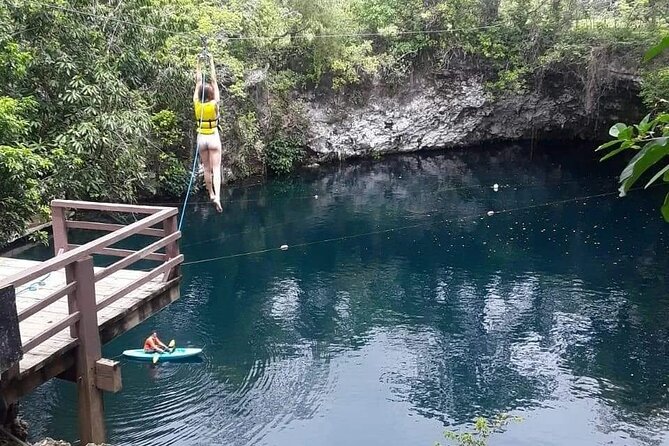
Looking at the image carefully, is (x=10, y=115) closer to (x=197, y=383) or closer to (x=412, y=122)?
(x=197, y=383)

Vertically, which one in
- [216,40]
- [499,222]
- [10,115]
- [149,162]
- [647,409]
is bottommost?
[647,409]

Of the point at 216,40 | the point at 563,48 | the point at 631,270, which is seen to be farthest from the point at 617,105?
the point at 216,40

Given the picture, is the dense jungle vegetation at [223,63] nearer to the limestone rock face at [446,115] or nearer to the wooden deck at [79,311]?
the limestone rock face at [446,115]

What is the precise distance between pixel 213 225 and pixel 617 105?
15.7 meters

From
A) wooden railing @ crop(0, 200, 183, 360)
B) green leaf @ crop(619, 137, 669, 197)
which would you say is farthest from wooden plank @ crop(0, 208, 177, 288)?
green leaf @ crop(619, 137, 669, 197)

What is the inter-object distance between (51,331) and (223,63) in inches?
571

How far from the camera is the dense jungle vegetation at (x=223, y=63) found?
9.20 m

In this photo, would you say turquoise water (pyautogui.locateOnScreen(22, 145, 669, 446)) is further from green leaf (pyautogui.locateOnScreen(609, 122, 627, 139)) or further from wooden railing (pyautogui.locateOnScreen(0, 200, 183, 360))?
green leaf (pyautogui.locateOnScreen(609, 122, 627, 139))

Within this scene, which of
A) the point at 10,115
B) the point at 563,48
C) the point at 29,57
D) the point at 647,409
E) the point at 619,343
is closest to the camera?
the point at 10,115

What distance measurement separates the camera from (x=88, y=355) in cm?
563

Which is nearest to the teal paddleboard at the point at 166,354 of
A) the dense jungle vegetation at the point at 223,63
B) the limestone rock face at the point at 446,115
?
the dense jungle vegetation at the point at 223,63

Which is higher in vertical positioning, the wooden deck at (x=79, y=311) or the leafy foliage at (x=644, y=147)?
the leafy foliage at (x=644, y=147)

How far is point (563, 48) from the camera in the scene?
74.4 feet

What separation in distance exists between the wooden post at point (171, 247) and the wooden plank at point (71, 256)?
97 mm
